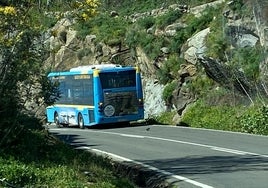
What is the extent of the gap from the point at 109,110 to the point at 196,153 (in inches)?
606

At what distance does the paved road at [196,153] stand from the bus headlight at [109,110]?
17.3 ft

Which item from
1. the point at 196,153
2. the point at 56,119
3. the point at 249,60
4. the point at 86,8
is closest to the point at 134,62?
the point at 56,119

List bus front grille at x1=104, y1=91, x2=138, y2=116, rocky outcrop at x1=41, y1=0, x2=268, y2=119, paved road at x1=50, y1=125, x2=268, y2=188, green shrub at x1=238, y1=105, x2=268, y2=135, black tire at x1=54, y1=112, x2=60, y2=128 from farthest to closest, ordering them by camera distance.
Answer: black tire at x1=54, y1=112, x2=60, y2=128
bus front grille at x1=104, y1=91, x2=138, y2=116
rocky outcrop at x1=41, y1=0, x2=268, y2=119
green shrub at x1=238, y1=105, x2=268, y2=135
paved road at x1=50, y1=125, x2=268, y2=188

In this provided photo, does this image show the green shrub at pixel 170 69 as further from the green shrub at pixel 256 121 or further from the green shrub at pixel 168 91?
the green shrub at pixel 256 121

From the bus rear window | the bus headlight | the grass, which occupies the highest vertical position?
the bus rear window

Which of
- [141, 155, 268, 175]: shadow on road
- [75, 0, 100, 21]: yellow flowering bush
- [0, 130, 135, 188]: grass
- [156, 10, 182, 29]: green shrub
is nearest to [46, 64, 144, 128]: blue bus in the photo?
[156, 10, 182, 29]: green shrub

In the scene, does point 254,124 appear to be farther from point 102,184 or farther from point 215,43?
point 102,184

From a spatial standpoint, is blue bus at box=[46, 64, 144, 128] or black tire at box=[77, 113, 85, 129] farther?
black tire at box=[77, 113, 85, 129]

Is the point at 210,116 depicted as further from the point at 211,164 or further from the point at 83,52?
the point at 83,52

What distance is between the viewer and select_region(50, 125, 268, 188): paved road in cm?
1457

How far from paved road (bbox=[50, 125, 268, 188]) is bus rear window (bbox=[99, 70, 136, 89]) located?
Result: 571 centimetres

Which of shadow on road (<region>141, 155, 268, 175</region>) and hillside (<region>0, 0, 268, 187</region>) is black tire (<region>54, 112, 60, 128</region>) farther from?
shadow on road (<region>141, 155, 268, 175</region>)

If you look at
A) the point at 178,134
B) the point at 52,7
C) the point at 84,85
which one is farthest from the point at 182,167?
the point at 84,85

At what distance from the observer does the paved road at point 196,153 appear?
47.8 feet
